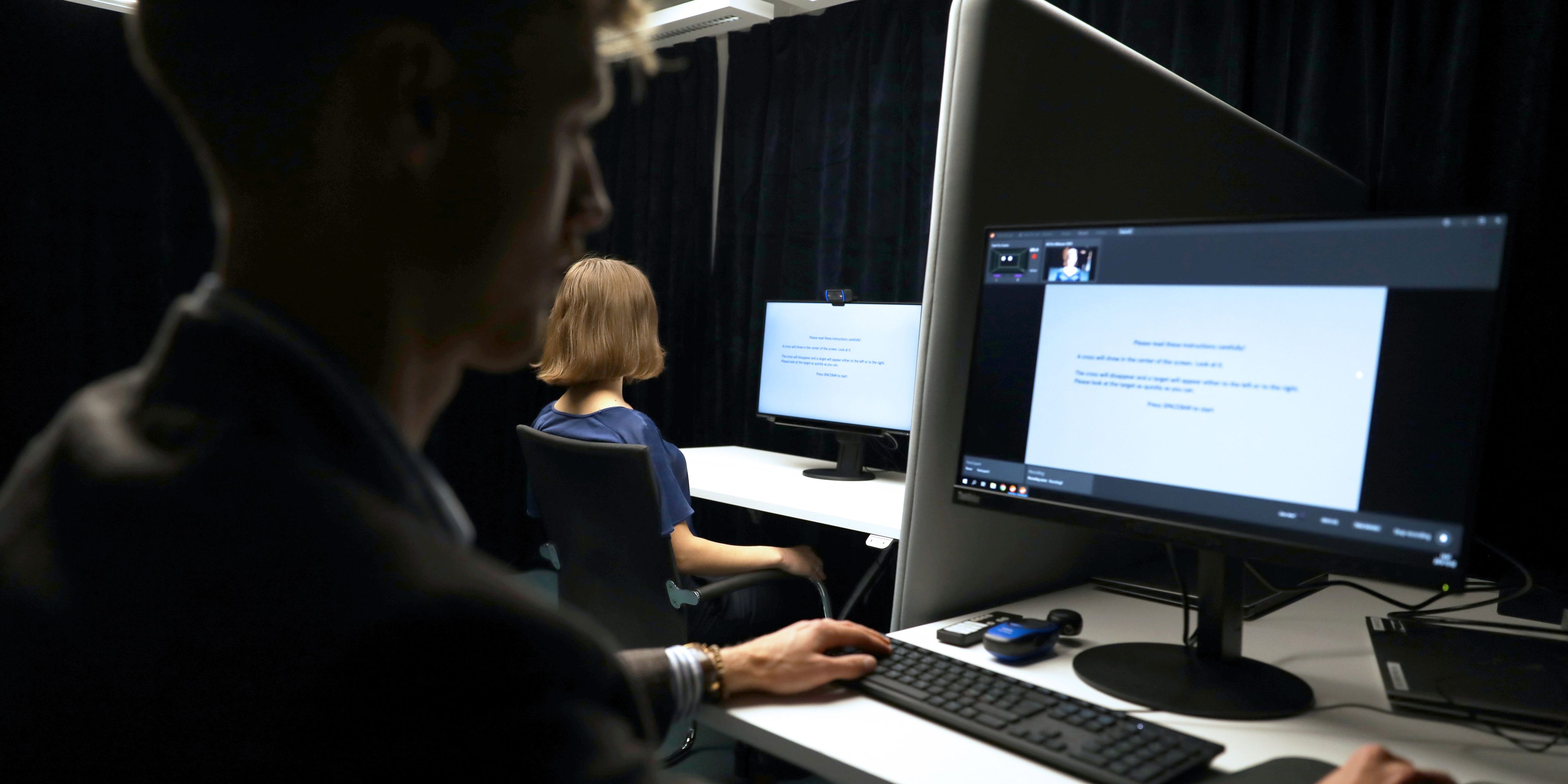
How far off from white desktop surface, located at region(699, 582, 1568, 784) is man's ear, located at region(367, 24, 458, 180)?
0.56m

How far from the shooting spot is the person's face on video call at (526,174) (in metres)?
0.42

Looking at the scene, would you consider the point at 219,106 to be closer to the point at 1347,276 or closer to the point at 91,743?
the point at 91,743

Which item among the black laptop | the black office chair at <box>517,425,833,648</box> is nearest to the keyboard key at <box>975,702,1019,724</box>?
the black laptop

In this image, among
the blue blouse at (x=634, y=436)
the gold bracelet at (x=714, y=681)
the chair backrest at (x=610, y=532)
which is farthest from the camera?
the blue blouse at (x=634, y=436)

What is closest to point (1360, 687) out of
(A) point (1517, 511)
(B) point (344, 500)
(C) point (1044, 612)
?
(C) point (1044, 612)

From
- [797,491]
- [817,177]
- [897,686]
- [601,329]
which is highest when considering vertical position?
[817,177]

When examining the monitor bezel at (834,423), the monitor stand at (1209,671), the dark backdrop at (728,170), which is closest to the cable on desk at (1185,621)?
the monitor stand at (1209,671)

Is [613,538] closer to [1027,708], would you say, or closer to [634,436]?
[634,436]

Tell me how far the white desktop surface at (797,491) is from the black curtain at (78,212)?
240 centimetres

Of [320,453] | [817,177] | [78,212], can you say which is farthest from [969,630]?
[78,212]

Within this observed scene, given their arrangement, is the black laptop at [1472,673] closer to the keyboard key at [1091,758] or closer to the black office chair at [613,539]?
the keyboard key at [1091,758]

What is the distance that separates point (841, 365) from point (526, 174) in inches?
88.4

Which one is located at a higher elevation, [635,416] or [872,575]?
[635,416]

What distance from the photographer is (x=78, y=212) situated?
3443 mm
